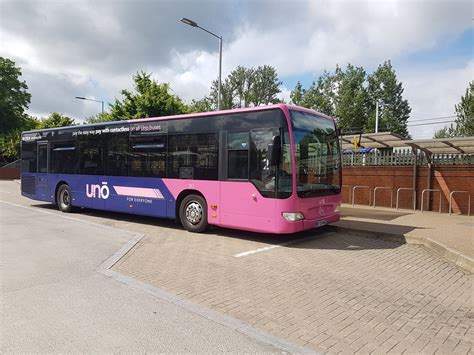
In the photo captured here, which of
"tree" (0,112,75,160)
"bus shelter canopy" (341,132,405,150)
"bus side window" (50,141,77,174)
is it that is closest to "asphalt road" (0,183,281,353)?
"bus side window" (50,141,77,174)

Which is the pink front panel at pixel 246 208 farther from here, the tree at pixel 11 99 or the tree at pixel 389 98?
the tree at pixel 389 98

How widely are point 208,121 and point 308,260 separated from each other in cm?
428

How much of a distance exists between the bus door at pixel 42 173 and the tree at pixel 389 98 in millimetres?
46147

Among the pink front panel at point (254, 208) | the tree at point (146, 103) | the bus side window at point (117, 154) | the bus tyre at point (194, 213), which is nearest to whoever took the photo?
the pink front panel at point (254, 208)

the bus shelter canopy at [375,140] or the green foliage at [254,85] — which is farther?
the green foliage at [254,85]

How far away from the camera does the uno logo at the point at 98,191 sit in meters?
12.0

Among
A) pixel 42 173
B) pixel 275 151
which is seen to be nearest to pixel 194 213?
pixel 275 151

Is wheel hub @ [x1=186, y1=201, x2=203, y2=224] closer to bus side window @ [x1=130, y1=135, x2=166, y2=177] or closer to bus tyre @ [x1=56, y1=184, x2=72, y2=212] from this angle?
bus side window @ [x1=130, y1=135, x2=166, y2=177]

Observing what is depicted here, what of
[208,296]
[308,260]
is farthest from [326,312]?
[308,260]

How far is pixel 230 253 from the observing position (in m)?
7.69

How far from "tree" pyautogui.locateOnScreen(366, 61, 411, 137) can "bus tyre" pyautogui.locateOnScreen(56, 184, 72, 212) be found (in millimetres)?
46378

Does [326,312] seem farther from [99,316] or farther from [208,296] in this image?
[99,316]

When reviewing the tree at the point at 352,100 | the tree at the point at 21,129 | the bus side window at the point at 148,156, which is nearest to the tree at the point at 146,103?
the bus side window at the point at 148,156

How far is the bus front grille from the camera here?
14.9 meters
